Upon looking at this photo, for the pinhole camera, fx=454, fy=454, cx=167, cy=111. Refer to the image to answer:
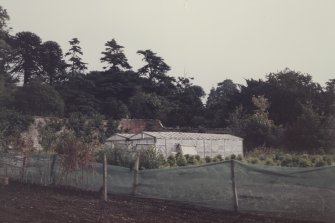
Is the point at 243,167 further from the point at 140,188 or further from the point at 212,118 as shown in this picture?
the point at 212,118

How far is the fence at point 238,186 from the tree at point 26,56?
4249 cm

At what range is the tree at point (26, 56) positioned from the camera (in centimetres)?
5494

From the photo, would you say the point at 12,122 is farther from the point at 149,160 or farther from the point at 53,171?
the point at 149,160

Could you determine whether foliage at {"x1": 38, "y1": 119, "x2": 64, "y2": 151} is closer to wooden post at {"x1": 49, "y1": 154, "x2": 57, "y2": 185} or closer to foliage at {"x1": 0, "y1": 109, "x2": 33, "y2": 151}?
foliage at {"x1": 0, "y1": 109, "x2": 33, "y2": 151}

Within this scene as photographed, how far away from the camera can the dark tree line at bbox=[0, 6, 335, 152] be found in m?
41.6

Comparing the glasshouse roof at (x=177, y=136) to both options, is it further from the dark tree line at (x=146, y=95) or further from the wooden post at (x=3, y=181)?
the wooden post at (x=3, y=181)

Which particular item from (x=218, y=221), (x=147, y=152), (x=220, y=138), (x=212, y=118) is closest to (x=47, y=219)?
(x=218, y=221)

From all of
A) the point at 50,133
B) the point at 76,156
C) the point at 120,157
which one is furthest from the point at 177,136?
the point at 76,156

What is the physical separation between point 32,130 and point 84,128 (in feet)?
13.7

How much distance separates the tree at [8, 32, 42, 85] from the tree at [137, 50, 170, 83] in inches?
551

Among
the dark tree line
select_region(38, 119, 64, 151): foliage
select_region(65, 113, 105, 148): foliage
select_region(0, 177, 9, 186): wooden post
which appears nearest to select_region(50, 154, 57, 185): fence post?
select_region(0, 177, 9, 186): wooden post

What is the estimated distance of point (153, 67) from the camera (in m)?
63.2

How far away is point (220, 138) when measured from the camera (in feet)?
111

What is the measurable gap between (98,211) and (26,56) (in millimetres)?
48272
